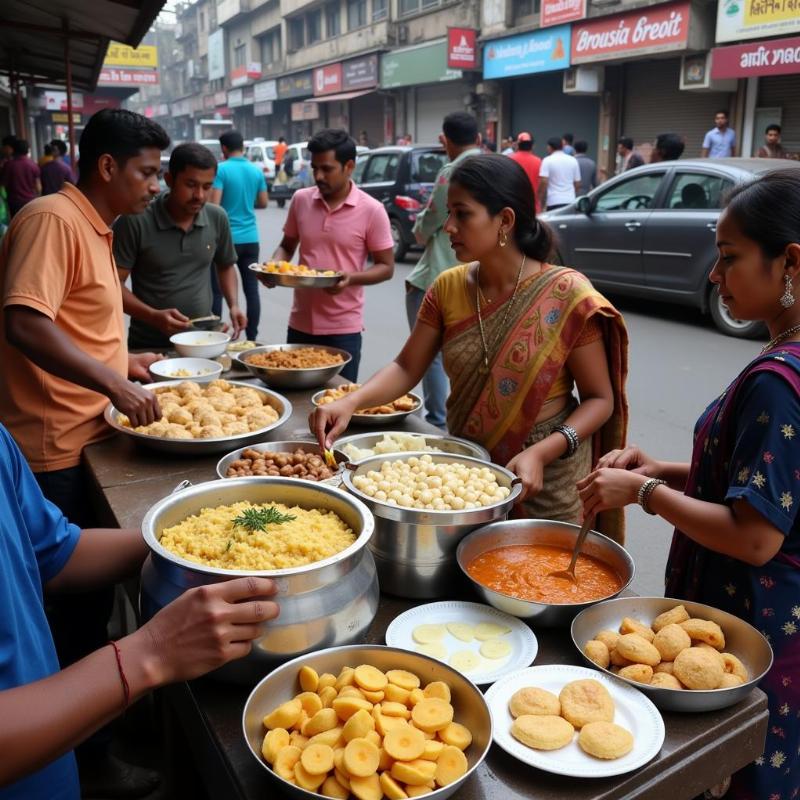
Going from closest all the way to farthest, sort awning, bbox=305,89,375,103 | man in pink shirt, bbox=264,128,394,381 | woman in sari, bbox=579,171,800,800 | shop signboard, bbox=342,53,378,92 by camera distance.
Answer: woman in sari, bbox=579,171,800,800
man in pink shirt, bbox=264,128,394,381
shop signboard, bbox=342,53,378,92
awning, bbox=305,89,375,103

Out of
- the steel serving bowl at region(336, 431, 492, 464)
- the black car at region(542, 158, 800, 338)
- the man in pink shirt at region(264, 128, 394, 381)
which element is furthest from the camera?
the black car at region(542, 158, 800, 338)

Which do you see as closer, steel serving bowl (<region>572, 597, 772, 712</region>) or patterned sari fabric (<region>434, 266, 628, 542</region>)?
steel serving bowl (<region>572, 597, 772, 712</region>)

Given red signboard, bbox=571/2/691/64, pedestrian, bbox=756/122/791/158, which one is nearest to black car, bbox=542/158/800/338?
pedestrian, bbox=756/122/791/158

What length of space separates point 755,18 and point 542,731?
49.9ft

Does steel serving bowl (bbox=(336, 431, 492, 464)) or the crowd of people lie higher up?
the crowd of people

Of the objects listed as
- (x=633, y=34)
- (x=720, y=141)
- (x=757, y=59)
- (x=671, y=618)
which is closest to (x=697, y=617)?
(x=671, y=618)

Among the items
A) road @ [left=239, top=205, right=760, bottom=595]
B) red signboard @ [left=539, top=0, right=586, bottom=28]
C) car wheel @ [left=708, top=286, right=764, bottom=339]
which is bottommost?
road @ [left=239, top=205, right=760, bottom=595]

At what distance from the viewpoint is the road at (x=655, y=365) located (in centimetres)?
419

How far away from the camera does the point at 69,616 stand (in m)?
2.61

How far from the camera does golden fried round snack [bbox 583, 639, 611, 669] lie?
1.48 m

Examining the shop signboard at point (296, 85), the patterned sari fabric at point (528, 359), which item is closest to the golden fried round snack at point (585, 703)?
the patterned sari fabric at point (528, 359)

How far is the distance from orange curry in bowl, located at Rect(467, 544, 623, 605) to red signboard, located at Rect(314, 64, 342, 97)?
102ft

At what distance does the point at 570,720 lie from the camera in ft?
4.42

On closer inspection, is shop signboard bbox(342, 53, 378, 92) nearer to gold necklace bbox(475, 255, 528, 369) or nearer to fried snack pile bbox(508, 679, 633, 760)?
gold necklace bbox(475, 255, 528, 369)
